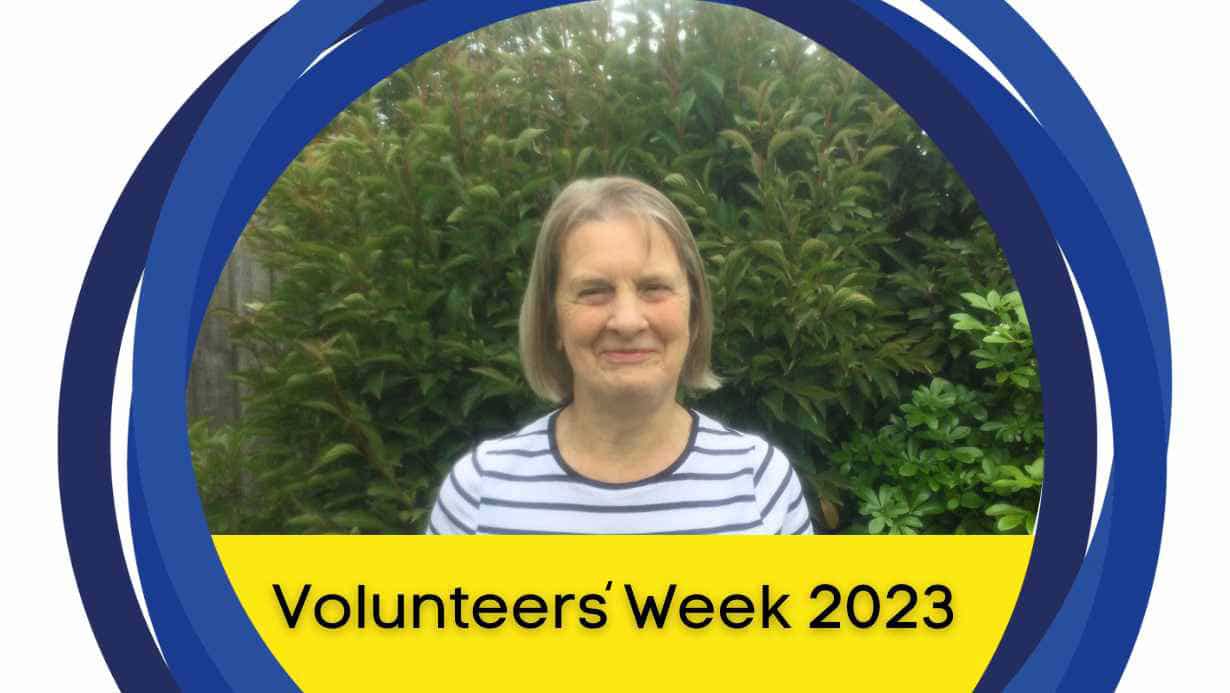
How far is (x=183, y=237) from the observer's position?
2.01 metres

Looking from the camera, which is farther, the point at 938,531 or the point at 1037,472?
the point at 938,531

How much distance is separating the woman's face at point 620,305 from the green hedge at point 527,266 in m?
0.51

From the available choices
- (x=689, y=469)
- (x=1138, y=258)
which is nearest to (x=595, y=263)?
(x=689, y=469)

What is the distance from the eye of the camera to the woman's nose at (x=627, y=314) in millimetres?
2385

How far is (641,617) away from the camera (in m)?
2.62

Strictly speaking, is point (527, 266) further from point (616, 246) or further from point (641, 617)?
point (641, 617)

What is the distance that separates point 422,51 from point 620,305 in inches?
24.6

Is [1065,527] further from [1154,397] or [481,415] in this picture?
[481,415]

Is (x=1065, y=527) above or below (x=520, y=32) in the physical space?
below

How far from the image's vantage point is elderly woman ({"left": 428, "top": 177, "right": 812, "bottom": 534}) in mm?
2416

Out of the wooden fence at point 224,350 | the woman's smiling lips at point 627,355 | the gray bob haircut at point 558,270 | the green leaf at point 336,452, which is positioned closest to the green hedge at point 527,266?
the green leaf at point 336,452

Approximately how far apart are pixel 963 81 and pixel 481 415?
1.39m

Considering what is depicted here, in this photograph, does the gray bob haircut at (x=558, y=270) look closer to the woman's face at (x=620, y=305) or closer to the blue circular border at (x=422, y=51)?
the woman's face at (x=620, y=305)

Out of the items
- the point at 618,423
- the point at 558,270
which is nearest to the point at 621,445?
the point at 618,423
